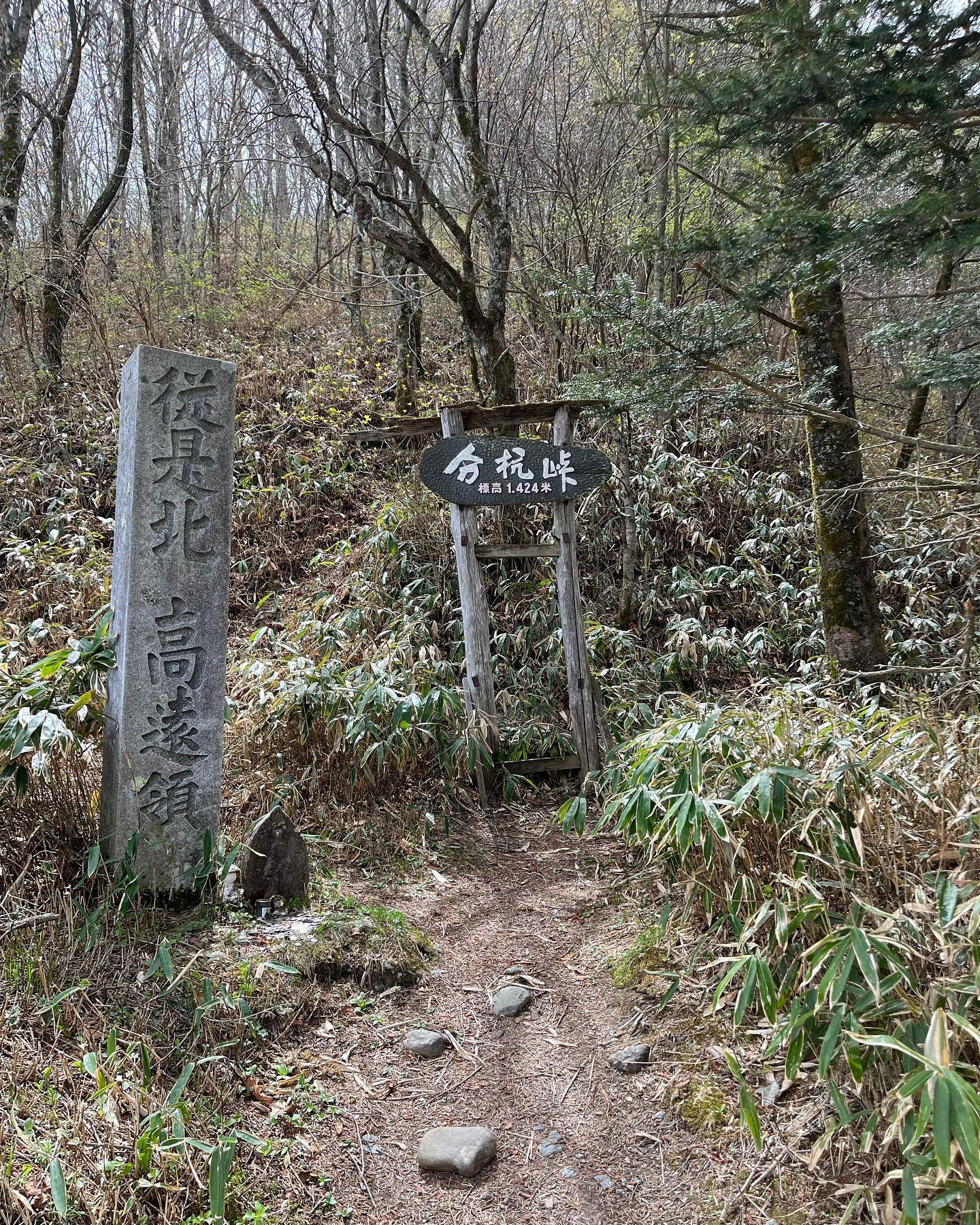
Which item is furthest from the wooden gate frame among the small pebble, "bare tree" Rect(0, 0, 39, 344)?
"bare tree" Rect(0, 0, 39, 344)

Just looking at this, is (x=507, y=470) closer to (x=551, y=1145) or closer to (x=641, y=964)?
(x=641, y=964)

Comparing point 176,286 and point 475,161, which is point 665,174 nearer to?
point 475,161

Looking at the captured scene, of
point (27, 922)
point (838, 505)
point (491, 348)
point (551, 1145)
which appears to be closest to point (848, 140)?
Answer: point (838, 505)

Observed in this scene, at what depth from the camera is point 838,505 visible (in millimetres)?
4984

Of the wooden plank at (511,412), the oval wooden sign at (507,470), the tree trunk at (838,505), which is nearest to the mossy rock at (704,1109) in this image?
the tree trunk at (838,505)

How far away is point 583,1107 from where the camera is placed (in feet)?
8.90

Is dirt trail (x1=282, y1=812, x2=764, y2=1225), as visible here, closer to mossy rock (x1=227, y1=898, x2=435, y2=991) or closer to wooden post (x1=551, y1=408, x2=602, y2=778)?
mossy rock (x1=227, y1=898, x2=435, y2=991)

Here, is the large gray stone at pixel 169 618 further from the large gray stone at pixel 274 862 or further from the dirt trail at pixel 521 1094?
the dirt trail at pixel 521 1094

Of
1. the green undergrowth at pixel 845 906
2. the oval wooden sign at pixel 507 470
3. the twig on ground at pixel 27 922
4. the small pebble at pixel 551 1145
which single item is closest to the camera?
the green undergrowth at pixel 845 906

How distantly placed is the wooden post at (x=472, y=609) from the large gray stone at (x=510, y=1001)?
2.09 metres

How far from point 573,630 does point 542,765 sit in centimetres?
89

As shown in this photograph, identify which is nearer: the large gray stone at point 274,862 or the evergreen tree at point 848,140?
the evergreen tree at point 848,140

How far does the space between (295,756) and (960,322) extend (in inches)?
149

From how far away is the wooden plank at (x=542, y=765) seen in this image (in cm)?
531
